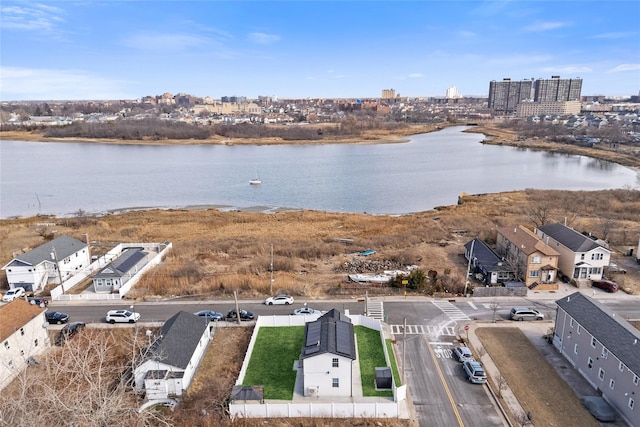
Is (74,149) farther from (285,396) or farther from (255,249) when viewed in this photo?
A: (285,396)

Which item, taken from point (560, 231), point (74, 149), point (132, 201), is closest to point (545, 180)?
point (560, 231)

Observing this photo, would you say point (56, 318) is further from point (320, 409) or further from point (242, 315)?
point (320, 409)

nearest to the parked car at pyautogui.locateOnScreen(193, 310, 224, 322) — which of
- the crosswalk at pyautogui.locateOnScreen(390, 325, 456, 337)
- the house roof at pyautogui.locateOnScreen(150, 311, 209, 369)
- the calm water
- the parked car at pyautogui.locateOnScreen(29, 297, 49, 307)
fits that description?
the house roof at pyautogui.locateOnScreen(150, 311, 209, 369)

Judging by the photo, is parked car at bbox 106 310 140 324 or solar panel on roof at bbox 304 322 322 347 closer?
solar panel on roof at bbox 304 322 322 347

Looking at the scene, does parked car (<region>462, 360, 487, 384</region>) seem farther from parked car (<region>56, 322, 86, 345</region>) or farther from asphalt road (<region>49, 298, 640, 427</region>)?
parked car (<region>56, 322, 86, 345</region>)

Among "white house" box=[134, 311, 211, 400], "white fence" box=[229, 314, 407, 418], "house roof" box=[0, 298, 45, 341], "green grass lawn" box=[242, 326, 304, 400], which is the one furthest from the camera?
"house roof" box=[0, 298, 45, 341]

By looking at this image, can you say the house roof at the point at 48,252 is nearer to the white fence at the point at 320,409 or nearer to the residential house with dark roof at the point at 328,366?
the white fence at the point at 320,409
